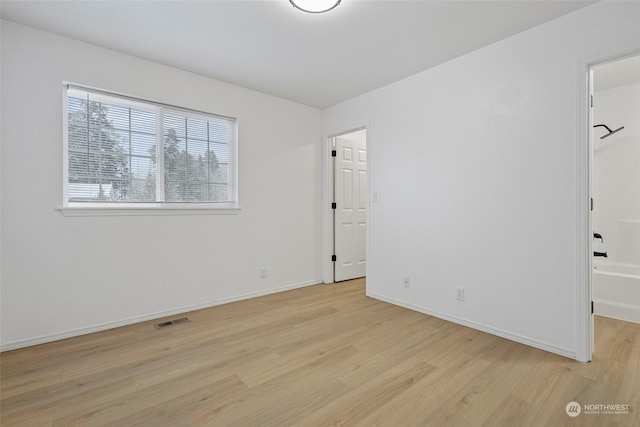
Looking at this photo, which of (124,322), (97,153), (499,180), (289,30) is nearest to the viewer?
(289,30)

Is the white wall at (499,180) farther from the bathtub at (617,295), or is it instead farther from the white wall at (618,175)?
the white wall at (618,175)

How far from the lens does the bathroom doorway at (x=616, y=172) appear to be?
10.9 ft

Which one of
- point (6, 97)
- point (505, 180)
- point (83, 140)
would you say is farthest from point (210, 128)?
point (505, 180)

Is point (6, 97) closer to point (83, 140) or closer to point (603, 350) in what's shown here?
point (83, 140)

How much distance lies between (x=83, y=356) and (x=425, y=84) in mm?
3885

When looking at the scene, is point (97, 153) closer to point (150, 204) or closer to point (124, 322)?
point (150, 204)

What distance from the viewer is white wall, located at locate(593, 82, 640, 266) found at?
132 inches

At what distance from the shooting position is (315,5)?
2014 millimetres

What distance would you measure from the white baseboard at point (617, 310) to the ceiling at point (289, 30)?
2.70m

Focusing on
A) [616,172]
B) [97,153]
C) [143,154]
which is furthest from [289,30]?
[616,172]

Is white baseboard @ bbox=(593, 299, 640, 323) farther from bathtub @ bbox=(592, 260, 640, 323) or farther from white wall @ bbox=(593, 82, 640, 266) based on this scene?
white wall @ bbox=(593, 82, 640, 266)

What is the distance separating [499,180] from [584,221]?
0.66 m

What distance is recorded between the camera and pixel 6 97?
7.48 feet

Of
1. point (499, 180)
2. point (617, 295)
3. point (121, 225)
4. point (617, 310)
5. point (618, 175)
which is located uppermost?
point (618, 175)
